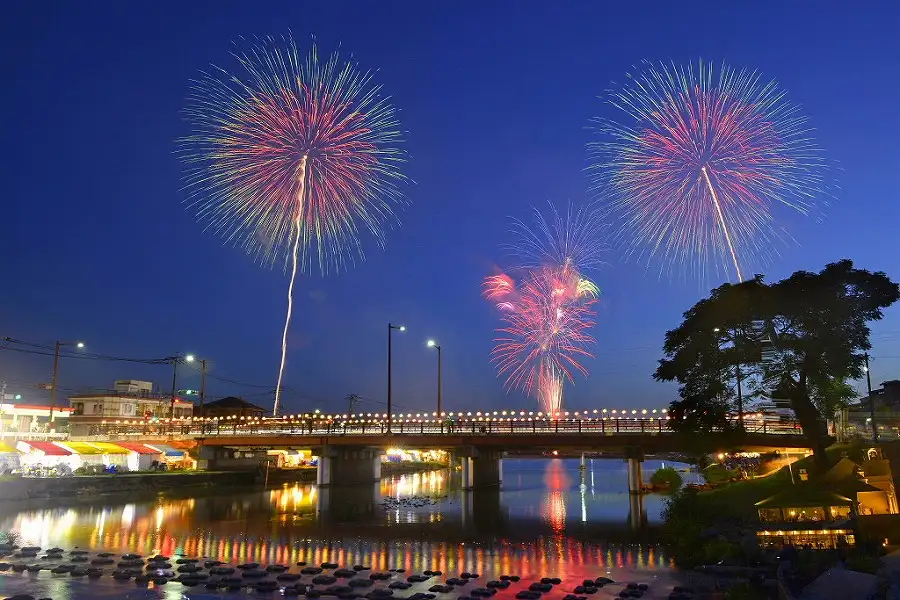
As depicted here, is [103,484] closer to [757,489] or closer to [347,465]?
[347,465]

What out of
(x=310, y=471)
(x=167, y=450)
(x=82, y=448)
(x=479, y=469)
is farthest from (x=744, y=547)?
(x=310, y=471)

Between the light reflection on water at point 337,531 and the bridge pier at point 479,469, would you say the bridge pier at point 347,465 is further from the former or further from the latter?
the bridge pier at point 479,469

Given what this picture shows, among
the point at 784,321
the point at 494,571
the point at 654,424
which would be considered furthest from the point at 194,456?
the point at 784,321

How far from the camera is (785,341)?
4106cm

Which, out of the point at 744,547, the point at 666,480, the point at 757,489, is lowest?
the point at 744,547

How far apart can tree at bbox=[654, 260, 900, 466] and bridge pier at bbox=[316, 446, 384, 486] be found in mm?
46606

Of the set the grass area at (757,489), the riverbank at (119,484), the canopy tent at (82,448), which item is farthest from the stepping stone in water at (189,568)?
the canopy tent at (82,448)

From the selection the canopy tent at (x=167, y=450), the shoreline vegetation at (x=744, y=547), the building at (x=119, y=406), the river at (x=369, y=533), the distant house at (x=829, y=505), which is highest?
the building at (x=119, y=406)

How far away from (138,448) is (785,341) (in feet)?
234

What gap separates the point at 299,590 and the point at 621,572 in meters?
14.7

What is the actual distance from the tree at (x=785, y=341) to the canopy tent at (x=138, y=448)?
6336cm

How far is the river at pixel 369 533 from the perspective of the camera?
3262 centimetres

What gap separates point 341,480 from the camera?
3236 inches

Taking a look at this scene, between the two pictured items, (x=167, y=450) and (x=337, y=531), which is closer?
(x=337, y=531)
